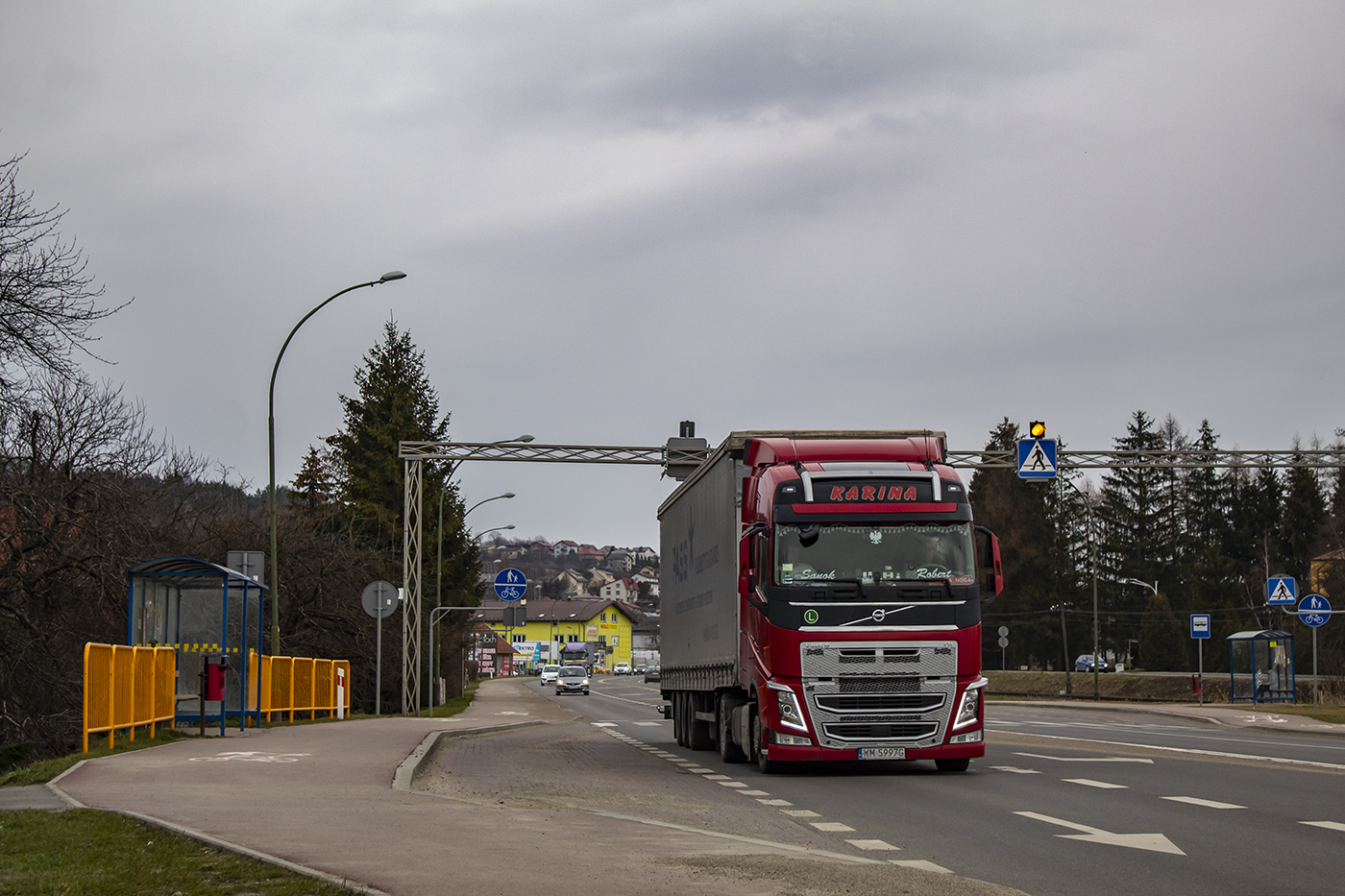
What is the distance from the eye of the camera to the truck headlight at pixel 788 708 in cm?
1575

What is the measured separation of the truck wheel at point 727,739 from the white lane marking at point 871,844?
8020mm

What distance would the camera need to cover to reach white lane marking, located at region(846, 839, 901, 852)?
10.0 m

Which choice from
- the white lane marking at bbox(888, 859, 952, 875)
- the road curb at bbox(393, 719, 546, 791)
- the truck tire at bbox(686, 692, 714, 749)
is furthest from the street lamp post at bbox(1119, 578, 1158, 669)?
the white lane marking at bbox(888, 859, 952, 875)

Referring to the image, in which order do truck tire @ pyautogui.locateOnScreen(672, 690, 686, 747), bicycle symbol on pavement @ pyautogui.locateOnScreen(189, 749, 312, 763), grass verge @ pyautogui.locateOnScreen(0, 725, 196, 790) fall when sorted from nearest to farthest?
grass verge @ pyautogui.locateOnScreen(0, 725, 196, 790)
bicycle symbol on pavement @ pyautogui.locateOnScreen(189, 749, 312, 763)
truck tire @ pyautogui.locateOnScreen(672, 690, 686, 747)

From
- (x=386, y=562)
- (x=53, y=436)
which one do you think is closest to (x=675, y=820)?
(x=53, y=436)

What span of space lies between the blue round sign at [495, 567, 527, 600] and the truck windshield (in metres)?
26.4

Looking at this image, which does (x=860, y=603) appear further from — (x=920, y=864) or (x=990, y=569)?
(x=920, y=864)

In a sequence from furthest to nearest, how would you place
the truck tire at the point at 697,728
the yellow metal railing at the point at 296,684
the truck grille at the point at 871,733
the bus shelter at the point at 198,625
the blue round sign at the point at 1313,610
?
the blue round sign at the point at 1313,610 < the yellow metal railing at the point at 296,684 < the truck tire at the point at 697,728 < the bus shelter at the point at 198,625 < the truck grille at the point at 871,733

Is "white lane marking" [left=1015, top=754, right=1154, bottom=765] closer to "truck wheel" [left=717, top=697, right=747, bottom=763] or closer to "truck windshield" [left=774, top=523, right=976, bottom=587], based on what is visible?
"truck wheel" [left=717, top=697, right=747, bottom=763]

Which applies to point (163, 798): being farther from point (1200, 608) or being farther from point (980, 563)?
point (1200, 608)

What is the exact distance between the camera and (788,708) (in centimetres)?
1580

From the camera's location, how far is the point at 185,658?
76.5ft

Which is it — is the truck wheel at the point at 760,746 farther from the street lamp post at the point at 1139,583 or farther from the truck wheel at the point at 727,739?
the street lamp post at the point at 1139,583

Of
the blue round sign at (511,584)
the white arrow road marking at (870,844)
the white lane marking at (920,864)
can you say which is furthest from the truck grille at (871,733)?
Result: the blue round sign at (511,584)
